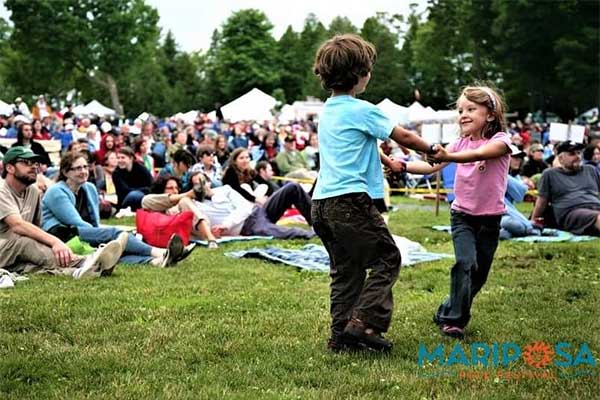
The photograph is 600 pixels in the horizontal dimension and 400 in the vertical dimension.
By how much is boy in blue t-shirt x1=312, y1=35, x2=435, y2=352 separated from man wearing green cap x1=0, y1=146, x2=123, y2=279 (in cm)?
361

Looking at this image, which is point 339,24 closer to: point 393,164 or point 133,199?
point 133,199

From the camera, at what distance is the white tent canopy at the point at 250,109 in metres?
29.8

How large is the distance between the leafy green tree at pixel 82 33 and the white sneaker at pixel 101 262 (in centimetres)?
6936

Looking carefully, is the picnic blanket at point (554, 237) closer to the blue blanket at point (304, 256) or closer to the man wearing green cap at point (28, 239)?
the blue blanket at point (304, 256)

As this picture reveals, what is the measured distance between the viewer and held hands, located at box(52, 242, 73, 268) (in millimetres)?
7961

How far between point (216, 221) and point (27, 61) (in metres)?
70.4

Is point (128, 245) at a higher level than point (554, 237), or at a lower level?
higher

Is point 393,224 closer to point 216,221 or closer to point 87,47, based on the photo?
point 216,221

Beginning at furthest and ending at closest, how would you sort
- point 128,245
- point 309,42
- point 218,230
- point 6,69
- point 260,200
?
point 309,42 → point 6,69 → point 260,200 → point 218,230 → point 128,245

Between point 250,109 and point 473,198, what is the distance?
24.7m

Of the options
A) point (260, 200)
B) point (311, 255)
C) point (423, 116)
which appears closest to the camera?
point (311, 255)

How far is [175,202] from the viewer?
11.0 meters

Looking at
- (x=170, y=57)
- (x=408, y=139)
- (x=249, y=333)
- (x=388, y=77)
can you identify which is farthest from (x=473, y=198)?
(x=170, y=57)

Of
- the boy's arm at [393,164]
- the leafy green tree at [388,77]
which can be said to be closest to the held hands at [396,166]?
the boy's arm at [393,164]
